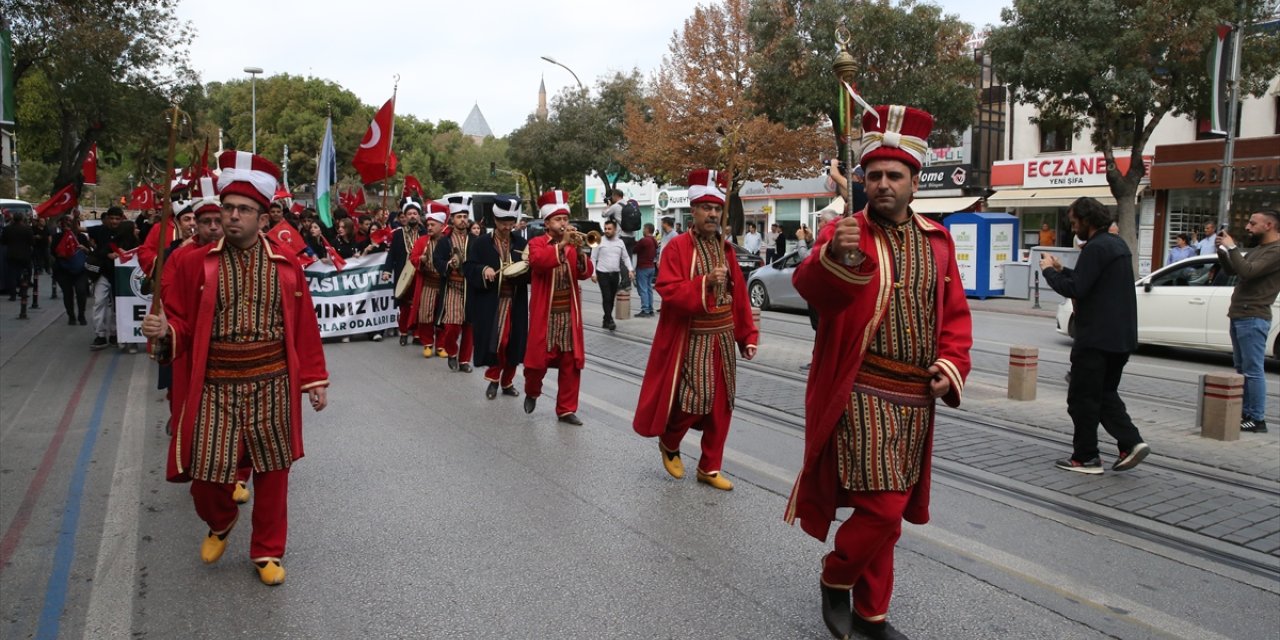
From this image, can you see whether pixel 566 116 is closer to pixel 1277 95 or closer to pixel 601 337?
pixel 1277 95

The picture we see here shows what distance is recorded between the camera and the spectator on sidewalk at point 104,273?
504 inches

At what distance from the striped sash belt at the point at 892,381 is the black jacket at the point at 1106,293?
3045 millimetres

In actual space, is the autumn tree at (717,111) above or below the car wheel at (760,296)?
above

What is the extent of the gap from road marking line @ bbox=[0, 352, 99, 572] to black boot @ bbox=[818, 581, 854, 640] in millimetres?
3917

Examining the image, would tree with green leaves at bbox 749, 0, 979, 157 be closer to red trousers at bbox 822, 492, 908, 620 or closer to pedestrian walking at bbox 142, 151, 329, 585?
pedestrian walking at bbox 142, 151, 329, 585

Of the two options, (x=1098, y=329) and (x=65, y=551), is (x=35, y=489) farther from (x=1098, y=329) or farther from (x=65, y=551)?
(x=1098, y=329)

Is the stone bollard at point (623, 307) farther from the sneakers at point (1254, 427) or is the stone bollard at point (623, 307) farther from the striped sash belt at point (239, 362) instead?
the striped sash belt at point (239, 362)

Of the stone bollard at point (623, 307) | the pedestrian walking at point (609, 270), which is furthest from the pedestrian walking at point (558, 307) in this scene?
the stone bollard at point (623, 307)

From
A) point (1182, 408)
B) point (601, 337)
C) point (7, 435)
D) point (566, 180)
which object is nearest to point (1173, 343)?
point (1182, 408)

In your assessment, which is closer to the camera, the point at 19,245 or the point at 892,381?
the point at 892,381

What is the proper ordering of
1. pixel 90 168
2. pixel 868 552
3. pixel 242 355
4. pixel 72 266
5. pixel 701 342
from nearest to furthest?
1. pixel 868 552
2. pixel 242 355
3. pixel 701 342
4. pixel 72 266
5. pixel 90 168

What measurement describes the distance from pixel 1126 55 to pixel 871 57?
628 centimetres

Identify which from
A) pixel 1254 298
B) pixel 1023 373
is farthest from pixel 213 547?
pixel 1254 298

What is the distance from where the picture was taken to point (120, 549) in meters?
5.00
